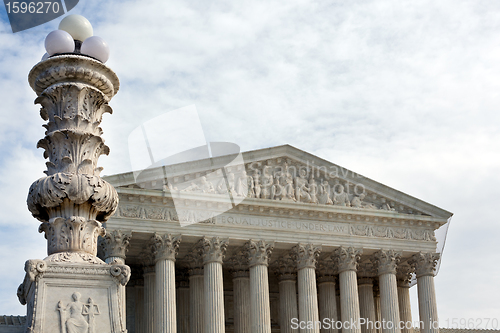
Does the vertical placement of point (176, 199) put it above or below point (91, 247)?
above

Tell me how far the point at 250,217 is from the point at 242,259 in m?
2.86

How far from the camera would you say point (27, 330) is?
29.0ft

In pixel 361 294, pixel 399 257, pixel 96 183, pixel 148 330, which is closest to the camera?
pixel 96 183

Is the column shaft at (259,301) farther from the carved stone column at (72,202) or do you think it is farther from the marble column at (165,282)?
the carved stone column at (72,202)

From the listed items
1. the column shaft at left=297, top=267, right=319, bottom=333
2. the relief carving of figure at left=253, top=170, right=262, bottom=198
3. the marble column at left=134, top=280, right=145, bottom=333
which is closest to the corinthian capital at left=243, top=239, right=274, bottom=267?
the column shaft at left=297, top=267, right=319, bottom=333

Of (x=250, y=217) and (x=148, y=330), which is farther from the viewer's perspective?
(x=250, y=217)

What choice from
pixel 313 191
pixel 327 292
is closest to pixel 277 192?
pixel 313 191

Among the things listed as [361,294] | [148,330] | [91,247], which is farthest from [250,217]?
[91,247]

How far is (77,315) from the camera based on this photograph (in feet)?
29.8

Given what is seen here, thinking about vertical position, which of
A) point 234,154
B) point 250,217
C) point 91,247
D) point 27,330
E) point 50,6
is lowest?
point 27,330

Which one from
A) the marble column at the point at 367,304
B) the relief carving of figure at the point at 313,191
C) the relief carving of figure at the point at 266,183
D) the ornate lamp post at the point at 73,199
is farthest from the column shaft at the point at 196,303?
the ornate lamp post at the point at 73,199

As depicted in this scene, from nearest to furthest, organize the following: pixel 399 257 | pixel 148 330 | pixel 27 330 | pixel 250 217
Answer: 1. pixel 27 330
2. pixel 148 330
3. pixel 250 217
4. pixel 399 257

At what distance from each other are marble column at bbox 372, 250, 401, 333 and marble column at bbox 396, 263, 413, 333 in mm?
3034

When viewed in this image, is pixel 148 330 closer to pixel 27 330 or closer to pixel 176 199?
pixel 176 199
